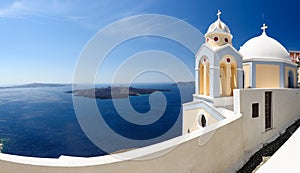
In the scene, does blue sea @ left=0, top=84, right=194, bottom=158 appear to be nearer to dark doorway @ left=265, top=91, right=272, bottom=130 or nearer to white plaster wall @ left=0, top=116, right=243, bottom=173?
dark doorway @ left=265, top=91, right=272, bottom=130

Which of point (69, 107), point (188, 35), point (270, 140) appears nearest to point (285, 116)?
point (270, 140)

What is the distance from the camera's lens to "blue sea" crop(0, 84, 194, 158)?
2236 centimetres

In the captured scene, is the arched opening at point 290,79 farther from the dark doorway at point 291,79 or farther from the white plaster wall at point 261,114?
the white plaster wall at point 261,114

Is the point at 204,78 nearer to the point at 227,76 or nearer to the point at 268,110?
the point at 227,76

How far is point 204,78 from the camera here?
1071cm

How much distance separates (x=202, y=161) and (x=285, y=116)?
23.5 ft

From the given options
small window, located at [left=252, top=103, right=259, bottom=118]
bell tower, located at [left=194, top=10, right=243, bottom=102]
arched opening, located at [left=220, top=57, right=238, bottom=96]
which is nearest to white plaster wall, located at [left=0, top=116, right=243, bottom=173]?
small window, located at [left=252, top=103, right=259, bottom=118]

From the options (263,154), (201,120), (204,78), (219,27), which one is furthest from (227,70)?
(263,154)

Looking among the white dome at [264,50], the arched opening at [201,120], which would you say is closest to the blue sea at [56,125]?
the arched opening at [201,120]

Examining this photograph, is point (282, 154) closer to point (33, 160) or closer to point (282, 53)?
point (33, 160)

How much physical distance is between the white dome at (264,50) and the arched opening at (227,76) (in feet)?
4.27

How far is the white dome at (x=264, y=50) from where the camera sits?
431 inches

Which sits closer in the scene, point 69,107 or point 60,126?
point 60,126

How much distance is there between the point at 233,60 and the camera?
33.6 feet
